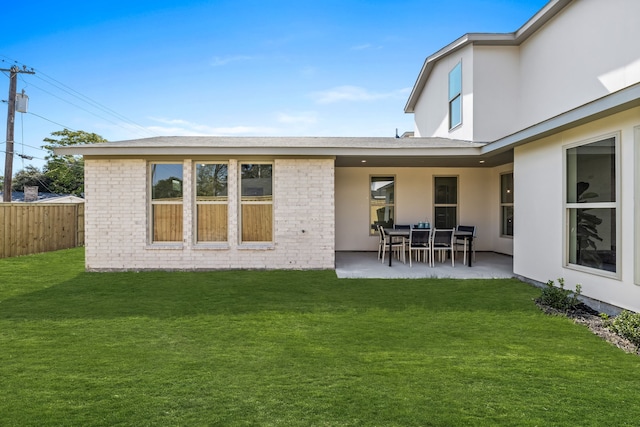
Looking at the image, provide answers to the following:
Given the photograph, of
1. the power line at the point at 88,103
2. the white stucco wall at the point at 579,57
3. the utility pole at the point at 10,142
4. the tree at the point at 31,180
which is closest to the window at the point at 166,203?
the white stucco wall at the point at 579,57

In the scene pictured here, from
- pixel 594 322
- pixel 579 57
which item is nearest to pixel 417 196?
pixel 579 57

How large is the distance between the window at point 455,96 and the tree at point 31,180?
127ft

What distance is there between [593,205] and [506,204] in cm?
584

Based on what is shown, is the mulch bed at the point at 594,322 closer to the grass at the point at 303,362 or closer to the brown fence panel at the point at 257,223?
the grass at the point at 303,362

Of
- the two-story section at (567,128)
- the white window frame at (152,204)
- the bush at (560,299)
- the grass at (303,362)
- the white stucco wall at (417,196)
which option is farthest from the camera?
the white stucco wall at (417,196)

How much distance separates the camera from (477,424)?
2449 mm

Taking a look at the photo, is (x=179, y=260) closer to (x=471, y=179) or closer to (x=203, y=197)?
(x=203, y=197)

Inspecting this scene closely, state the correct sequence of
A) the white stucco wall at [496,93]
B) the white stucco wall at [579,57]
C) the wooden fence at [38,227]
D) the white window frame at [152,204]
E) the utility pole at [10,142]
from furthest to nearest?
the utility pole at [10,142], the wooden fence at [38,227], the white stucco wall at [496,93], the white window frame at [152,204], the white stucco wall at [579,57]

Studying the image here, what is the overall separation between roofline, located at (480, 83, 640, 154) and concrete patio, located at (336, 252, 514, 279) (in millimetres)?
2703

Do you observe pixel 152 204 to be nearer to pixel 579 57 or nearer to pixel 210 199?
pixel 210 199

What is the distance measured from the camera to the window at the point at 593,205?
4945 mm

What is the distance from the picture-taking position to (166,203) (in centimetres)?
828

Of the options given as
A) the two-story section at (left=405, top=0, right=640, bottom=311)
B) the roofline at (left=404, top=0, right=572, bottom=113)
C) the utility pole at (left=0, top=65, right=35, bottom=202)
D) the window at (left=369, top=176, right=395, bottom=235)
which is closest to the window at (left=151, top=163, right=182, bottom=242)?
the window at (left=369, top=176, right=395, bottom=235)

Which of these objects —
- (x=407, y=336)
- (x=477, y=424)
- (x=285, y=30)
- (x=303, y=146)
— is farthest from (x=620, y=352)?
(x=285, y=30)
